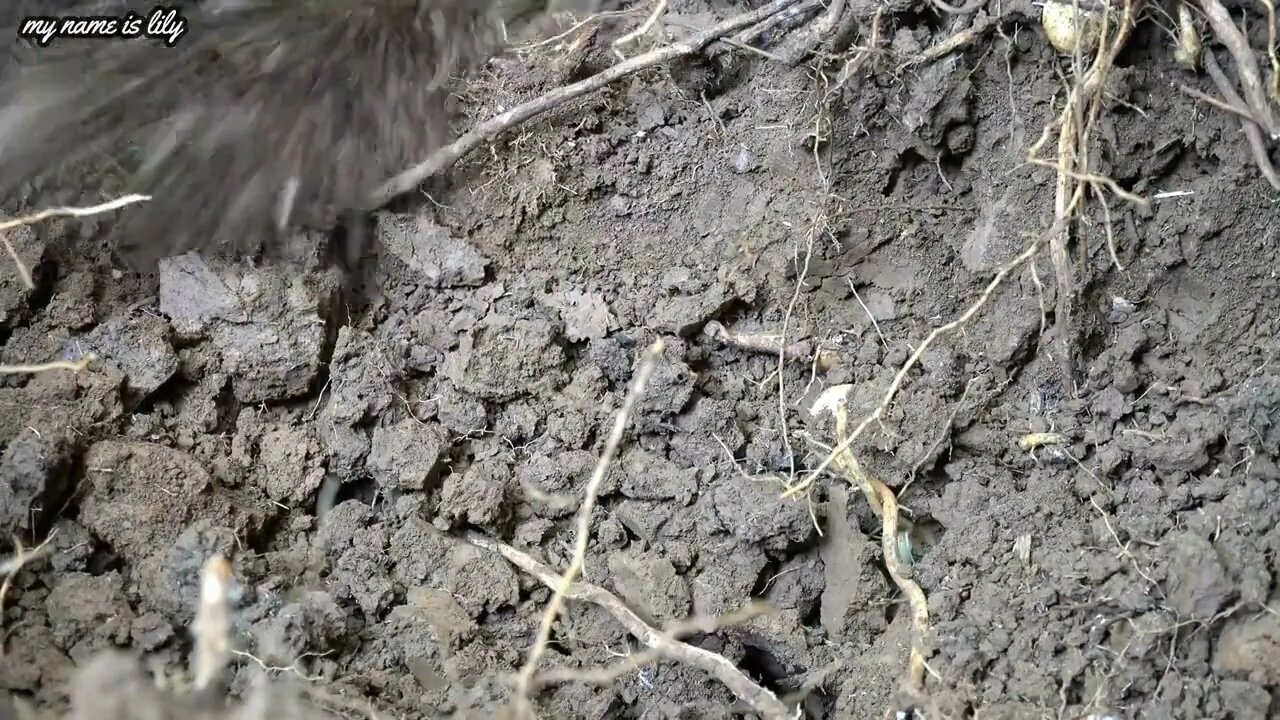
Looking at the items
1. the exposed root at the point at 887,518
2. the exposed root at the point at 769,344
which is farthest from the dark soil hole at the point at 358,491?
the exposed root at the point at 887,518

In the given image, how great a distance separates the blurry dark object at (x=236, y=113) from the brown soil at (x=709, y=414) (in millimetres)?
74

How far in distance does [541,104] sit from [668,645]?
31.2 inches

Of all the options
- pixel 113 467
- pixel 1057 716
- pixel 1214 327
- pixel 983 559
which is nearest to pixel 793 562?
pixel 983 559

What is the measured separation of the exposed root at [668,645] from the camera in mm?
1076

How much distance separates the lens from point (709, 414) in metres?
1.29

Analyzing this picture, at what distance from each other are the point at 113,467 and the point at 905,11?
120cm

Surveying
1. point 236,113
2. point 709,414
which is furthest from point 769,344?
point 236,113

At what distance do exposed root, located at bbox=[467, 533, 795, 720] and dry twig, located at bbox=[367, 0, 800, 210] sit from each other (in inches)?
22.2

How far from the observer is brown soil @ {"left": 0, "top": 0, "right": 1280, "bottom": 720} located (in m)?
1.05

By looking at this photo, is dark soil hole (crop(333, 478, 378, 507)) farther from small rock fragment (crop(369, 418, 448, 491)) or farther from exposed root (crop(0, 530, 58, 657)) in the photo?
exposed root (crop(0, 530, 58, 657))

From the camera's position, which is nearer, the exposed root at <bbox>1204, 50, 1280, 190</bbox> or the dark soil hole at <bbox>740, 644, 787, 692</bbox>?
the exposed root at <bbox>1204, 50, 1280, 190</bbox>

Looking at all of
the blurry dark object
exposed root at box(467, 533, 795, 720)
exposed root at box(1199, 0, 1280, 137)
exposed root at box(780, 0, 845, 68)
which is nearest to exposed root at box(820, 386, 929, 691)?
exposed root at box(467, 533, 795, 720)

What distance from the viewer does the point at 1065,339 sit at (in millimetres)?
1184

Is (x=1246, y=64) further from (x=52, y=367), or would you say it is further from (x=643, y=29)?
(x=52, y=367)
